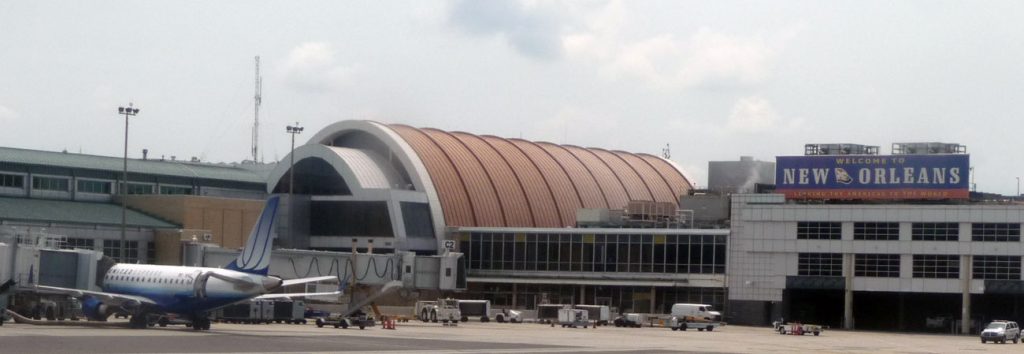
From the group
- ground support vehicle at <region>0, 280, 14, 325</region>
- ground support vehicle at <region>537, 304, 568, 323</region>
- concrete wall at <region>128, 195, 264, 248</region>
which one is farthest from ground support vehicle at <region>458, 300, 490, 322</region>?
ground support vehicle at <region>0, 280, 14, 325</region>

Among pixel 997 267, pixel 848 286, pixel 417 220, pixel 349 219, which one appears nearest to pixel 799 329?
pixel 848 286

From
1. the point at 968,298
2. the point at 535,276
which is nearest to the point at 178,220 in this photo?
the point at 535,276

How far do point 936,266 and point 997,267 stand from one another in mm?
4258

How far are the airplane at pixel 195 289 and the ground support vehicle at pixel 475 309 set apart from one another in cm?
3701

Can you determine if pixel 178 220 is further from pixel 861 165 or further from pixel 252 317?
pixel 861 165

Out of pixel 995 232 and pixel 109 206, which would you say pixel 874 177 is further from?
pixel 109 206

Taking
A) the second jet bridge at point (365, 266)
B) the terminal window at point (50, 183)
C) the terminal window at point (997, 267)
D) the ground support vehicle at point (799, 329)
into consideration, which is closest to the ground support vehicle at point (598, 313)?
the second jet bridge at point (365, 266)

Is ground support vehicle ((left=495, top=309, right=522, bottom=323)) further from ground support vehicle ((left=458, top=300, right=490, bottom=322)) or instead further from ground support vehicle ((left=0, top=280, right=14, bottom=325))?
ground support vehicle ((left=0, top=280, right=14, bottom=325))

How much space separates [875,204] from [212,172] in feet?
200

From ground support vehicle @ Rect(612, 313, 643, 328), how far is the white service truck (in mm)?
4020

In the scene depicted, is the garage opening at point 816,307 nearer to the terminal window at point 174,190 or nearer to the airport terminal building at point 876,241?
the airport terminal building at point 876,241

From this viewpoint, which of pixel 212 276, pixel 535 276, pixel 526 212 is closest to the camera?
pixel 212 276

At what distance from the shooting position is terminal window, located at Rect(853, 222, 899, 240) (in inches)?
4439

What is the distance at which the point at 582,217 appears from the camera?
132 m
